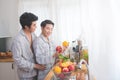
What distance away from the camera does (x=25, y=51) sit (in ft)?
5.22

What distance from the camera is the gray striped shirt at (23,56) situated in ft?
5.08

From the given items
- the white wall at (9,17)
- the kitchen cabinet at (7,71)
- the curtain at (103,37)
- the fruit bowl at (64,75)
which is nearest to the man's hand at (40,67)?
the fruit bowl at (64,75)

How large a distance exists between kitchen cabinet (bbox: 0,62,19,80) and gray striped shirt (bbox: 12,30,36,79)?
1.04 m

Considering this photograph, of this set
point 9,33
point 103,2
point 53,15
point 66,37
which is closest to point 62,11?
point 53,15

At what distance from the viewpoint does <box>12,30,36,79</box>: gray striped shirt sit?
155cm

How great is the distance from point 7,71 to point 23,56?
1.19 m

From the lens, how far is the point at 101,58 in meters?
0.93

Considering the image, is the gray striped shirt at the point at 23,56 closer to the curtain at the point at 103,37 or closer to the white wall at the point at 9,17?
the curtain at the point at 103,37

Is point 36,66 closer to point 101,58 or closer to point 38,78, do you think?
point 38,78

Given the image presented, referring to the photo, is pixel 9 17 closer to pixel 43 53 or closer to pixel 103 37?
pixel 43 53

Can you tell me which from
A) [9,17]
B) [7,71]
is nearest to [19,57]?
[7,71]

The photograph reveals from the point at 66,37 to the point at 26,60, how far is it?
3.79 feet

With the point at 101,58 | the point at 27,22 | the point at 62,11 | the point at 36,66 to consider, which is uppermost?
the point at 62,11

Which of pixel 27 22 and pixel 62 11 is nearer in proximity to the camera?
pixel 27 22
